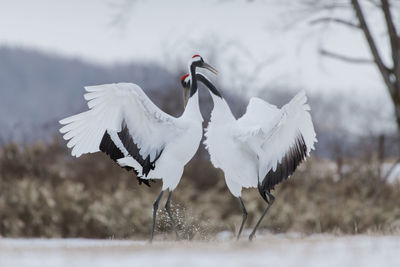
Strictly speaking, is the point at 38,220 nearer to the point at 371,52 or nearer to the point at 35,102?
the point at 371,52

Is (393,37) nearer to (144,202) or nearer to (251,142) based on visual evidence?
(144,202)

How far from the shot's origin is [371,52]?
10438 mm

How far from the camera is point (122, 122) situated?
17.4 feet

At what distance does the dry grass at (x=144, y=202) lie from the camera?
9.34 m

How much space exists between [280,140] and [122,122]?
5.05 feet

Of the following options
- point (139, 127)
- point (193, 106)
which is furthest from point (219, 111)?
point (139, 127)

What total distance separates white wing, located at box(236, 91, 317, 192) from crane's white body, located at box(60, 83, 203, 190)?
56cm

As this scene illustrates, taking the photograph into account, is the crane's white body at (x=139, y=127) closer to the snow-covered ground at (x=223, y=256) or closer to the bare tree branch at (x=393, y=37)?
the snow-covered ground at (x=223, y=256)

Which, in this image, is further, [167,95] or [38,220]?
[167,95]

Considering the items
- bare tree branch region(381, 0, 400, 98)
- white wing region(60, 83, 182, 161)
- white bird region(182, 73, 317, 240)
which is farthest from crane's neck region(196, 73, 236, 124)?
bare tree branch region(381, 0, 400, 98)

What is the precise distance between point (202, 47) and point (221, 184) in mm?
5023

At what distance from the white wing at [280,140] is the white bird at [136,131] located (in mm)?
562

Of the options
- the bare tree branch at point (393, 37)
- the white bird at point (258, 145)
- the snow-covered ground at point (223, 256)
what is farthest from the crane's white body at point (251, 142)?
the bare tree branch at point (393, 37)

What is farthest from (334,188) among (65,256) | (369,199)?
(65,256)
